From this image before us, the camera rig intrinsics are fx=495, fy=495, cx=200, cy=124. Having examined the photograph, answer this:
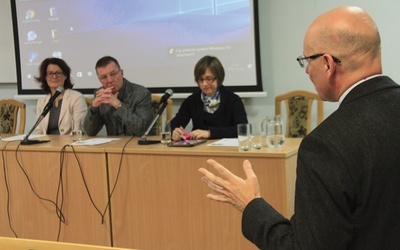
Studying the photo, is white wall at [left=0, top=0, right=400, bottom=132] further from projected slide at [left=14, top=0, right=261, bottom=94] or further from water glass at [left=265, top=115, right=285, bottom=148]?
water glass at [left=265, top=115, right=285, bottom=148]

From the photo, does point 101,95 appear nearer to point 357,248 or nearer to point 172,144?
point 172,144

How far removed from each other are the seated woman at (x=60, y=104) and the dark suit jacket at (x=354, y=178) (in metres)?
2.95

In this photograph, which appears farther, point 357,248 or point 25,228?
point 25,228

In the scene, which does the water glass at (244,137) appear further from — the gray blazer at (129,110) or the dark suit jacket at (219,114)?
the gray blazer at (129,110)

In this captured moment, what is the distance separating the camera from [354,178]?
93cm

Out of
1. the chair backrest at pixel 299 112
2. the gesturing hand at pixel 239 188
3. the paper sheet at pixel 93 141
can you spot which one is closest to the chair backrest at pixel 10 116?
the paper sheet at pixel 93 141

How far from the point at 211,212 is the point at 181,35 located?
2293 millimetres

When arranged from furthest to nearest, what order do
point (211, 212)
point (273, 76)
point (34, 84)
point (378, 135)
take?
point (34, 84) < point (273, 76) < point (211, 212) < point (378, 135)

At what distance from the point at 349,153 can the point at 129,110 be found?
251 cm

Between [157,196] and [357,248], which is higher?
[357,248]

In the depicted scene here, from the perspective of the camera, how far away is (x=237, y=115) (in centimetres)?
329

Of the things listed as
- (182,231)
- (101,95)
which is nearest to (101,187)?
(182,231)

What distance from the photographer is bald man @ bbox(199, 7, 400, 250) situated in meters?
0.93

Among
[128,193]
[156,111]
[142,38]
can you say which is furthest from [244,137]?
[142,38]
